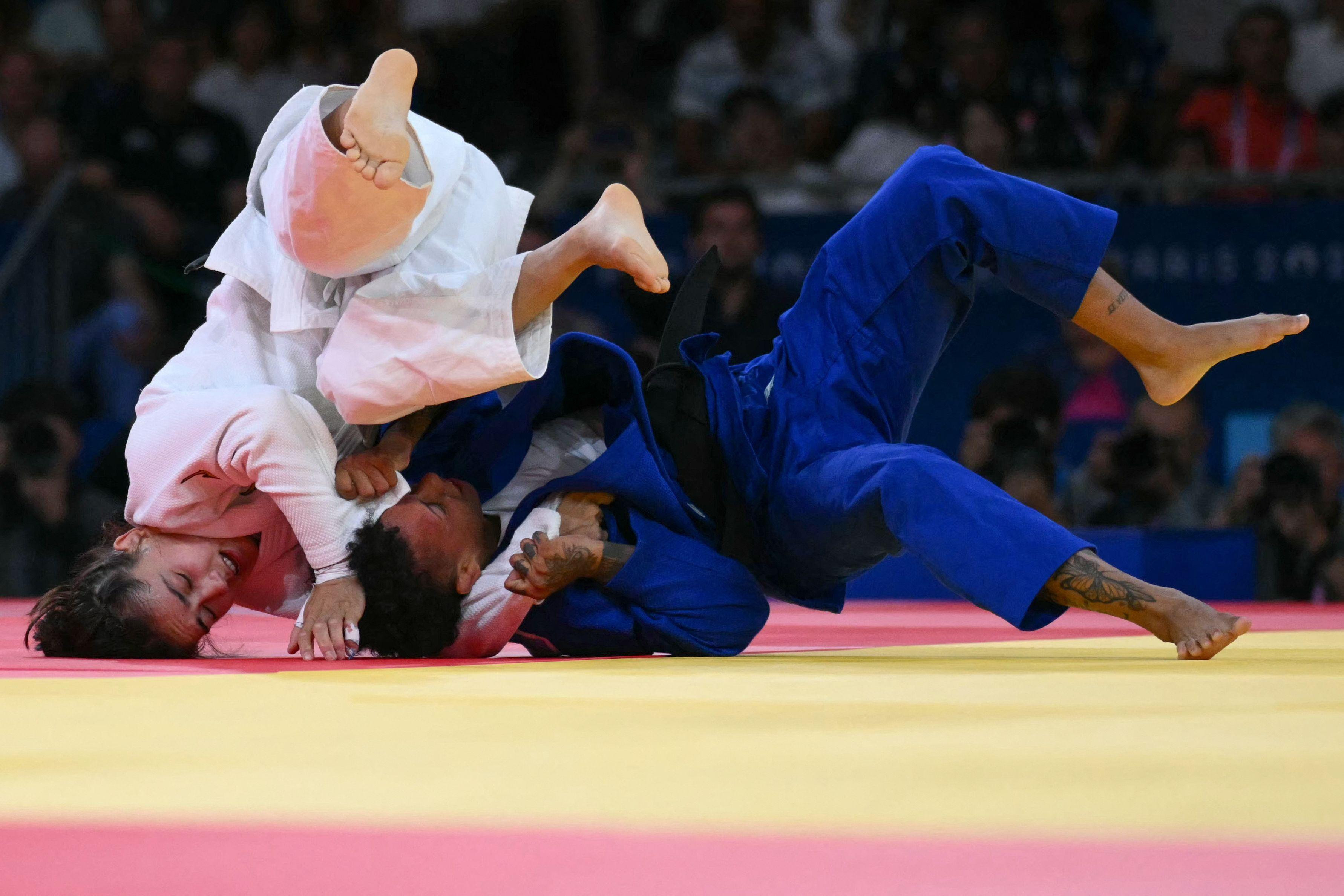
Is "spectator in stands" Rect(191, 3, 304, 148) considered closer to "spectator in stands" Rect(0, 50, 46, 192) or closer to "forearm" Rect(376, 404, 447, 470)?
"spectator in stands" Rect(0, 50, 46, 192)

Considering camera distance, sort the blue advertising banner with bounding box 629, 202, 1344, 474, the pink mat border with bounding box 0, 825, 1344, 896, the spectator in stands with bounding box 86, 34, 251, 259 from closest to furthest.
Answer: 1. the pink mat border with bounding box 0, 825, 1344, 896
2. the blue advertising banner with bounding box 629, 202, 1344, 474
3. the spectator in stands with bounding box 86, 34, 251, 259

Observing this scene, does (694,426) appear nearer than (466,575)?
No

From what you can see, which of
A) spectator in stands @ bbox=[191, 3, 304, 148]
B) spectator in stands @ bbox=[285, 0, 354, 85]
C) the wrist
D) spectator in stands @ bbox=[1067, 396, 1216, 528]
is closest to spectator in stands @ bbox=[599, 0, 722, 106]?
spectator in stands @ bbox=[285, 0, 354, 85]

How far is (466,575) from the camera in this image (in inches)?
83.0

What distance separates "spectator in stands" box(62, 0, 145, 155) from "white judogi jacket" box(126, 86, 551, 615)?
11.3ft

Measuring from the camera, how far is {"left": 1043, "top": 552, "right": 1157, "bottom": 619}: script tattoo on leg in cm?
182

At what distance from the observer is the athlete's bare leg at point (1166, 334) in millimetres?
2234

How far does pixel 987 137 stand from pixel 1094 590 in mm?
3446

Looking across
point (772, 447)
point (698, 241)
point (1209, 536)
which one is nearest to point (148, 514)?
point (772, 447)

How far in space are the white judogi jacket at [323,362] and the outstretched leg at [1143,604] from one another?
29.8 inches

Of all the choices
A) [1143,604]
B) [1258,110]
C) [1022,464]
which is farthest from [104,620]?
[1258,110]

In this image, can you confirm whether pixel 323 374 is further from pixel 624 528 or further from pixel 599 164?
pixel 599 164

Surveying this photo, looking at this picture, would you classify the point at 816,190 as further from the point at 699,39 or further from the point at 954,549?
the point at 954,549

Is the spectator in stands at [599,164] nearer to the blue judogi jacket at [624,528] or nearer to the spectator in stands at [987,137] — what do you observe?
the spectator in stands at [987,137]
